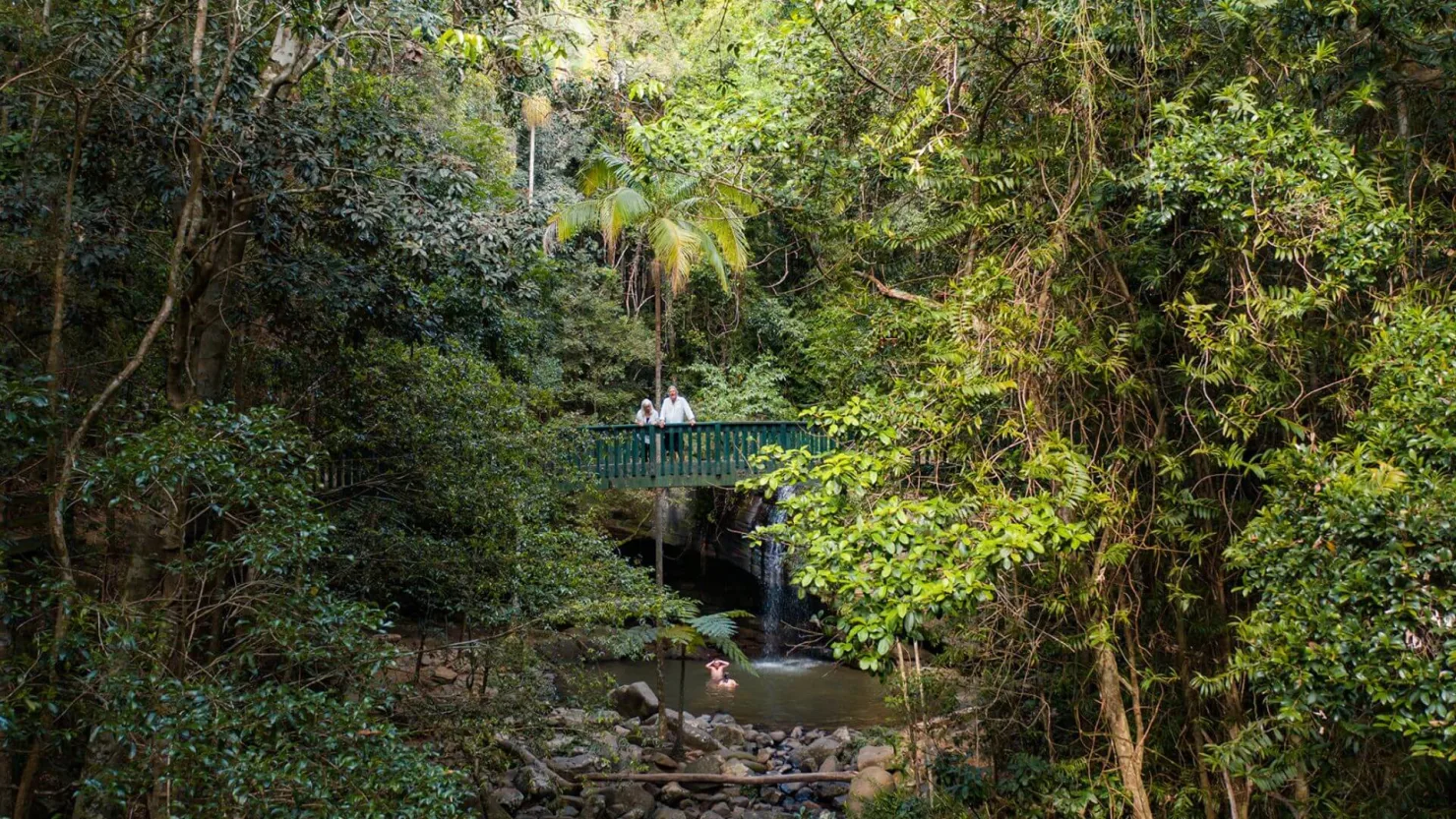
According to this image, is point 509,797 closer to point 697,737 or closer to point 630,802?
point 630,802

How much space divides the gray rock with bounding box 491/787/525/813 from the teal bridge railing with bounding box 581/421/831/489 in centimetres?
355

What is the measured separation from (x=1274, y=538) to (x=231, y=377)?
264 inches

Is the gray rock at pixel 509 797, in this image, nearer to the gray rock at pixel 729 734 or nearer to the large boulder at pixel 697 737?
the large boulder at pixel 697 737

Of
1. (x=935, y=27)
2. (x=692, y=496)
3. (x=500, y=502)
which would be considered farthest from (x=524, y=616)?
(x=692, y=496)

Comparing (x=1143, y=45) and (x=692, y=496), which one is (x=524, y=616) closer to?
(x=1143, y=45)

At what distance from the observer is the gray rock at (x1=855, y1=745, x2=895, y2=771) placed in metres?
10.2

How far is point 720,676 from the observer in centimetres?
1471

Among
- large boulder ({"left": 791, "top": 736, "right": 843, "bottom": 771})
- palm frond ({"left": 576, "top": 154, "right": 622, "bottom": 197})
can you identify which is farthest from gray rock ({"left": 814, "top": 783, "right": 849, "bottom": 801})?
palm frond ({"left": 576, "top": 154, "right": 622, "bottom": 197})

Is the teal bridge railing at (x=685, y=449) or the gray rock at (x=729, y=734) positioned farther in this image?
the gray rock at (x=729, y=734)

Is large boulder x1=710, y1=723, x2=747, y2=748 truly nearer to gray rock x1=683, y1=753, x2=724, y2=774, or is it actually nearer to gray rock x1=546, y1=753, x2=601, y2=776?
gray rock x1=683, y1=753, x2=724, y2=774

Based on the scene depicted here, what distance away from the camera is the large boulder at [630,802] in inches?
369

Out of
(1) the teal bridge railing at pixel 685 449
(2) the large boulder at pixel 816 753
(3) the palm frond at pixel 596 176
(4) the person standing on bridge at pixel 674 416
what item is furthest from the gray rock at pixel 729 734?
(3) the palm frond at pixel 596 176

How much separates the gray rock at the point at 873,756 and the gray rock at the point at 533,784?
10.3ft

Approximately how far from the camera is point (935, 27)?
18.9 ft
